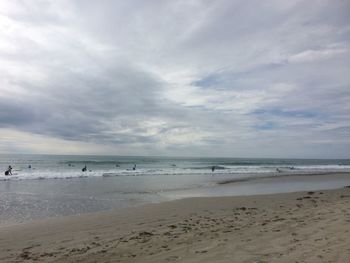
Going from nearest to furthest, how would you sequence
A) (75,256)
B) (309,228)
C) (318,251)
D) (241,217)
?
(318,251) < (75,256) < (309,228) < (241,217)

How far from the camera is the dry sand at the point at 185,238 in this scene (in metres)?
5.34

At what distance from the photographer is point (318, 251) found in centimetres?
506

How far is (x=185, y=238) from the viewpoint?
688 centimetres

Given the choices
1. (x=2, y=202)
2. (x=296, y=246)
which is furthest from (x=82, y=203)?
(x=296, y=246)

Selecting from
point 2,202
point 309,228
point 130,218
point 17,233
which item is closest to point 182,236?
point 309,228

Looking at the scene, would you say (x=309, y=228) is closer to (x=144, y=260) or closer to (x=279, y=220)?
(x=279, y=220)

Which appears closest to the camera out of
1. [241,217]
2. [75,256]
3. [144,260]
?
[144,260]

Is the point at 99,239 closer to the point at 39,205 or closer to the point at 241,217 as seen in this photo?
the point at 241,217

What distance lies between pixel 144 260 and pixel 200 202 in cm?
842

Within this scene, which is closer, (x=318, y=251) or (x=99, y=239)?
(x=318, y=251)

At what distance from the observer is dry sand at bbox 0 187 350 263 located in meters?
5.34

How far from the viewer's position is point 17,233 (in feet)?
28.0

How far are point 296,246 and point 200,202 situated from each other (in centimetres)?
835

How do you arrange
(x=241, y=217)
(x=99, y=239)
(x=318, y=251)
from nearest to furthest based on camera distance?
(x=318, y=251)
(x=99, y=239)
(x=241, y=217)
